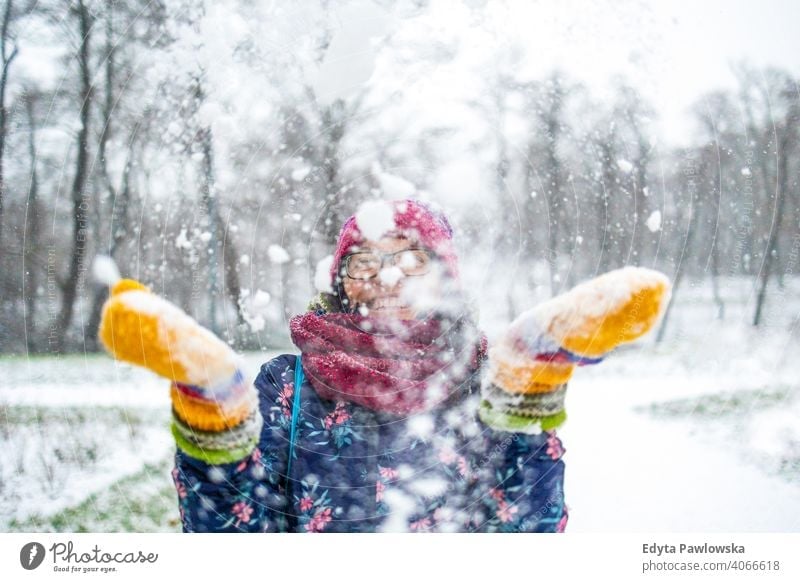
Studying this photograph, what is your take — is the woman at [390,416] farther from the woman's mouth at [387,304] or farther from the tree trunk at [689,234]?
the tree trunk at [689,234]

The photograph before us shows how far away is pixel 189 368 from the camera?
48cm

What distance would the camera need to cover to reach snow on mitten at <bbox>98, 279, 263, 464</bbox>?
464 millimetres

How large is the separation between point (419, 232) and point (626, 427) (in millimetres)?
342

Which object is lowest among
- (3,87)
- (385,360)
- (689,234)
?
(385,360)

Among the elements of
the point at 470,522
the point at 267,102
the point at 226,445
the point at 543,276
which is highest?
the point at 267,102

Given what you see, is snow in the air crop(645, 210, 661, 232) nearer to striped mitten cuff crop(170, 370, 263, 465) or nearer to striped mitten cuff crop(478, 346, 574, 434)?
striped mitten cuff crop(478, 346, 574, 434)

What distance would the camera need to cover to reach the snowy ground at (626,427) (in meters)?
0.66

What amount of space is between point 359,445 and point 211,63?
453mm

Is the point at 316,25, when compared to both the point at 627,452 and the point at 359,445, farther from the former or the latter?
the point at 627,452

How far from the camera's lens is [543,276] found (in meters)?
0.65

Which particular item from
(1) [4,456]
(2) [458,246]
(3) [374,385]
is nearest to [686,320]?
(2) [458,246]

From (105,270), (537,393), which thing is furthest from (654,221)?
(105,270)

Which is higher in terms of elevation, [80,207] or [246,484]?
[80,207]

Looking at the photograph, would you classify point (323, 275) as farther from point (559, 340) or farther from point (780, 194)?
point (780, 194)
